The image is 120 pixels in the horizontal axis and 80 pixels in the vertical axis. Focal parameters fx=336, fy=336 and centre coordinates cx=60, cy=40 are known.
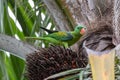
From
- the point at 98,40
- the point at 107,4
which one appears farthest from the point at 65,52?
the point at 107,4

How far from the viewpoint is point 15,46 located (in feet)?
4.16

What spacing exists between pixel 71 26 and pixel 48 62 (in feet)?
1.30

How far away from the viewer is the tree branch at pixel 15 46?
4.08 ft

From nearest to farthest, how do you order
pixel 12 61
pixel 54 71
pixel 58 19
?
pixel 54 71 < pixel 58 19 < pixel 12 61

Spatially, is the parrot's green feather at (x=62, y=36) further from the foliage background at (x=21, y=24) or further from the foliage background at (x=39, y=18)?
the foliage background at (x=21, y=24)

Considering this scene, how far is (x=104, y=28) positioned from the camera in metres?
1.20

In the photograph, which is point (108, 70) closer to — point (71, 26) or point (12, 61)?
point (71, 26)

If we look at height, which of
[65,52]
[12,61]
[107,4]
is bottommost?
[12,61]

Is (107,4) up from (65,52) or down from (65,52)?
up

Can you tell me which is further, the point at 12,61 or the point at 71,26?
the point at 12,61

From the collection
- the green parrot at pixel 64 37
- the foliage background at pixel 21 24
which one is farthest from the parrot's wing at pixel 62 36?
the foliage background at pixel 21 24

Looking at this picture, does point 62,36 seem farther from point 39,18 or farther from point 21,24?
point 21,24

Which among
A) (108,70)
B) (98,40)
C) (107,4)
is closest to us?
(108,70)

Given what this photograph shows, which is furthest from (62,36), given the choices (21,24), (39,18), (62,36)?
(21,24)
